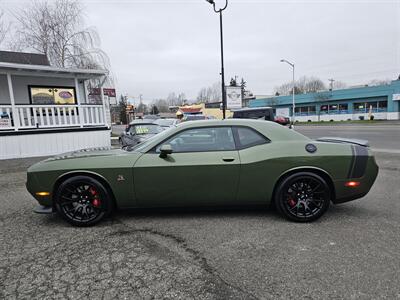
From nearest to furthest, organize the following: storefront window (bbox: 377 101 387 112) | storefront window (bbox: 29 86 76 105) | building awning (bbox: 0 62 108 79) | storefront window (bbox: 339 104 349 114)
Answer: building awning (bbox: 0 62 108 79) → storefront window (bbox: 29 86 76 105) → storefront window (bbox: 377 101 387 112) → storefront window (bbox: 339 104 349 114)

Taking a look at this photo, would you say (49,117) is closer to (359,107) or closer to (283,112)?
(359,107)

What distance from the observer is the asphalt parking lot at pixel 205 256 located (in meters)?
2.32

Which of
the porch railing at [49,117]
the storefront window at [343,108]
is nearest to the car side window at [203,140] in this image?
Answer: the porch railing at [49,117]

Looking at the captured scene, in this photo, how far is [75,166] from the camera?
3.58m

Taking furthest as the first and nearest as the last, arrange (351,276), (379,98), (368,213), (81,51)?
(379,98) → (81,51) → (368,213) → (351,276)

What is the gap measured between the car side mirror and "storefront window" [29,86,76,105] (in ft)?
35.5

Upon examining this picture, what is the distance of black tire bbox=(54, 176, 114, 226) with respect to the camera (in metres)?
3.61

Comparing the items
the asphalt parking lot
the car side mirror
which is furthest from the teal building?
the car side mirror

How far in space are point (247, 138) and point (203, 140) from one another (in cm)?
64

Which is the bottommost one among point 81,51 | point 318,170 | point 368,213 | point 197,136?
point 368,213

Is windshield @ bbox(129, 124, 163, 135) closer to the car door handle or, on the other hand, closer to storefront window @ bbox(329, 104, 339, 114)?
the car door handle

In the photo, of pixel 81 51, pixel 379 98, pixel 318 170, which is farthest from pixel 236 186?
pixel 379 98

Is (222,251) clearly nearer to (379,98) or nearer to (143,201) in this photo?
(143,201)

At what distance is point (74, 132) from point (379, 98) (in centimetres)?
4268
